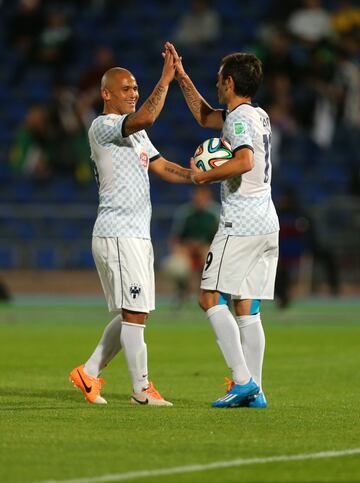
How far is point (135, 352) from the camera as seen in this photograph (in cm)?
926

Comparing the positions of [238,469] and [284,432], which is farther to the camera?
[284,432]

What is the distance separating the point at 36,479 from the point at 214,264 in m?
3.24

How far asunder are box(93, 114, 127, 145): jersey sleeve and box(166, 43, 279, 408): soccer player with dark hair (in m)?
0.59

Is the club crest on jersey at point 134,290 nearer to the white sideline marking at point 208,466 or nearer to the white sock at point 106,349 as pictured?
the white sock at point 106,349

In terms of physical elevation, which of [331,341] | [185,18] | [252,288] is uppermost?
[185,18]

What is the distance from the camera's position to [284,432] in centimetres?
775

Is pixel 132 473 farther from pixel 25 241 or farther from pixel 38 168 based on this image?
pixel 38 168

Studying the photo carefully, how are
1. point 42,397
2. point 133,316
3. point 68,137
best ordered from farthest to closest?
1. point 68,137
2. point 42,397
3. point 133,316

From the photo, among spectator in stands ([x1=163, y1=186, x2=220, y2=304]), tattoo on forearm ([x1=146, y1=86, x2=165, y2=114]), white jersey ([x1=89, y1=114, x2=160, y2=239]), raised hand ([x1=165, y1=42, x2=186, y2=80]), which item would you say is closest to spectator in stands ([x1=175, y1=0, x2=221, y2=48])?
spectator in stands ([x1=163, y1=186, x2=220, y2=304])

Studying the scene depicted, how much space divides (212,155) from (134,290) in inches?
43.1

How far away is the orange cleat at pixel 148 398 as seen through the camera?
9.20 meters

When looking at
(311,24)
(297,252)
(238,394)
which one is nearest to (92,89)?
(311,24)

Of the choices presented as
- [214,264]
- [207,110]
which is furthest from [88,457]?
[207,110]

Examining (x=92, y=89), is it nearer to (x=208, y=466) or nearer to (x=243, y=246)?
(x=243, y=246)
